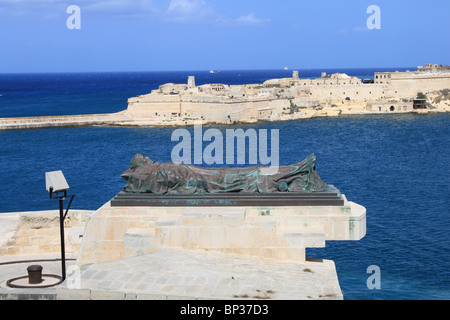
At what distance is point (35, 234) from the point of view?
34.7 feet

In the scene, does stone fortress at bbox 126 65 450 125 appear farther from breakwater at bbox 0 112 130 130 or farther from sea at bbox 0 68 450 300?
sea at bbox 0 68 450 300

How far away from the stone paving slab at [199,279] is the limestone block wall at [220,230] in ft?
0.61

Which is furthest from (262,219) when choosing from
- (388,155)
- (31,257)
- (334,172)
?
(388,155)

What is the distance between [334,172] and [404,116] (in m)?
38.7

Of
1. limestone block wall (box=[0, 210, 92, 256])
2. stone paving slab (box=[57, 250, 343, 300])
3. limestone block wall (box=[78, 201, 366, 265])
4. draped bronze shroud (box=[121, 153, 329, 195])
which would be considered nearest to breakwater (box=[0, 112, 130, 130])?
limestone block wall (box=[0, 210, 92, 256])

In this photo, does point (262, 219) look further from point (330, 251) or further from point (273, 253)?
point (330, 251)

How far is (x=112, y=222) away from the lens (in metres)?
9.21

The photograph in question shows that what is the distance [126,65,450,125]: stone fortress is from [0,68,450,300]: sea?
235cm

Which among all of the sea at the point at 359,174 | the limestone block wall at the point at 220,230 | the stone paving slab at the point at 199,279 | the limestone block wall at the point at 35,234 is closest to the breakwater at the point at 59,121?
the sea at the point at 359,174

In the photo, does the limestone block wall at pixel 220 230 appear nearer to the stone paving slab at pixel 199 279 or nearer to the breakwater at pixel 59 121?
the stone paving slab at pixel 199 279

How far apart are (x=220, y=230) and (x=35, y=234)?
11.0 feet

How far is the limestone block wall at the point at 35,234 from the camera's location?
10.4m

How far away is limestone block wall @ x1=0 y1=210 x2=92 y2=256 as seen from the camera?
1044 centimetres

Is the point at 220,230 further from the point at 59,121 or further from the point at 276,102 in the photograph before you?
the point at 276,102
